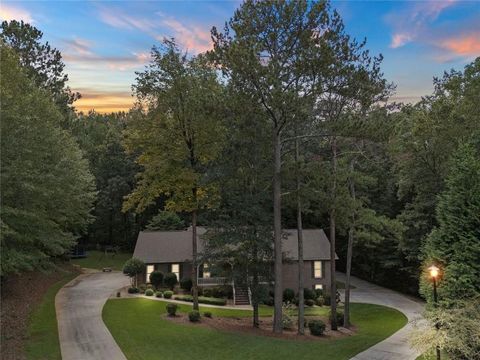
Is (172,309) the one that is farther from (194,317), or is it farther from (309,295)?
(309,295)

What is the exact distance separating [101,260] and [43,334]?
3716 cm

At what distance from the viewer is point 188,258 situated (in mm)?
40375

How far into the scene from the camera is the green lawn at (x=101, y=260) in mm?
52562

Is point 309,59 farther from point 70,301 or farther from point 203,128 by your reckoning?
point 70,301

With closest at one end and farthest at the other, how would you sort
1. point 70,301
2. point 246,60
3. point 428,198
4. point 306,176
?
point 246,60
point 306,176
point 70,301
point 428,198

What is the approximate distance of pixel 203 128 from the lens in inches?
1001

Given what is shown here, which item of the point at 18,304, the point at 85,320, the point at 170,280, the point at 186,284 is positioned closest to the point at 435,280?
the point at 85,320

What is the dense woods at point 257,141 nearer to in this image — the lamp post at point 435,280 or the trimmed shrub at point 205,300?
the lamp post at point 435,280

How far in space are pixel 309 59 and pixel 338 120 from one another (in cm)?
353

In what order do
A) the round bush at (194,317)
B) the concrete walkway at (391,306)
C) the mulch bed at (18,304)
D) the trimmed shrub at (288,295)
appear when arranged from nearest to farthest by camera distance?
the mulch bed at (18,304), the concrete walkway at (391,306), the round bush at (194,317), the trimmed shrub at (288,295)

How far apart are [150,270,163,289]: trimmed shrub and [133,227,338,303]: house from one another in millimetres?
1896

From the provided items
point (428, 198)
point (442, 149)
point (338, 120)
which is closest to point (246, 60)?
point (338, 120)

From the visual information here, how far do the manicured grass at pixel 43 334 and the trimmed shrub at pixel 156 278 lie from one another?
922cm

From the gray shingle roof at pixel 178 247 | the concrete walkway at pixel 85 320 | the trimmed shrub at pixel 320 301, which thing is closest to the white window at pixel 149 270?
the gray shingle roof at pixel 178 247
